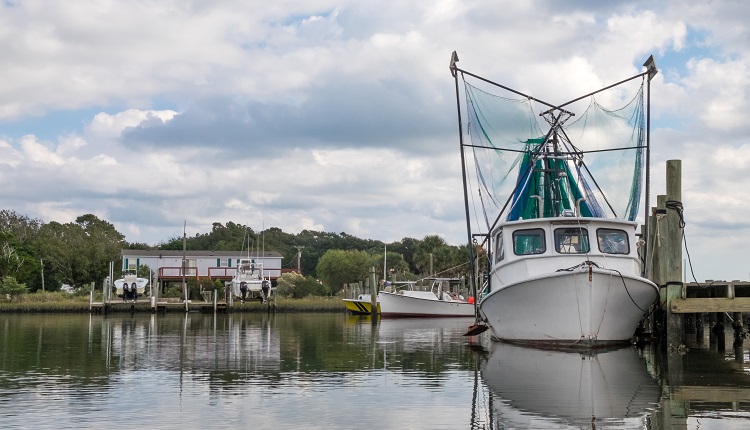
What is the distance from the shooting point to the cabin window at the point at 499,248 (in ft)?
99.5

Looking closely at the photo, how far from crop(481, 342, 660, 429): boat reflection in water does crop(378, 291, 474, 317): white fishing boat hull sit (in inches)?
1483

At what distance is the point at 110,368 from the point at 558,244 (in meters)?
13.4

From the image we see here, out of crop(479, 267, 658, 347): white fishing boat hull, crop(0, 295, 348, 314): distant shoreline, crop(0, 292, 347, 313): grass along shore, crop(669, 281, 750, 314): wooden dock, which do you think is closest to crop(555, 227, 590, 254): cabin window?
crop(479, 267, 658, 347): white fishing boat hull

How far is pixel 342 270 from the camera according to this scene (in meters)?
112

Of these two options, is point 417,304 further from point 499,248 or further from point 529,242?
point 529,242

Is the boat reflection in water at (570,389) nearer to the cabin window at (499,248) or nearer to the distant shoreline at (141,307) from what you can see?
the cabin window at (499,248)

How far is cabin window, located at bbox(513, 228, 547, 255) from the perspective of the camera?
1115 inches

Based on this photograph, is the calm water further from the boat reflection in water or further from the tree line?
the tree line

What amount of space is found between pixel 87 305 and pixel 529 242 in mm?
50166

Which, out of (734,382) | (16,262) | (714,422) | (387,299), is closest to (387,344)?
(734,382)

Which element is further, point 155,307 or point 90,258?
point 90,258

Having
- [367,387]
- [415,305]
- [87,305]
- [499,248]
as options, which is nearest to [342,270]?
[87,305]

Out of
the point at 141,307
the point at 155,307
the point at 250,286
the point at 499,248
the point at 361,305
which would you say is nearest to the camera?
the point at 499,248

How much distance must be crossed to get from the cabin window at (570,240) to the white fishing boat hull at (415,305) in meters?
35.9
